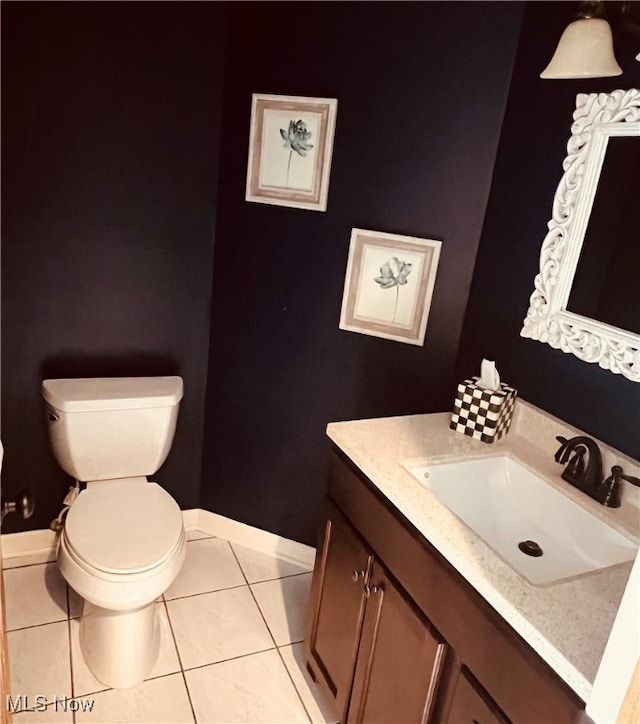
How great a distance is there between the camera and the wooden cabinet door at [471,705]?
3.35ft

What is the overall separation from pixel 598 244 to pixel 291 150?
104 cm

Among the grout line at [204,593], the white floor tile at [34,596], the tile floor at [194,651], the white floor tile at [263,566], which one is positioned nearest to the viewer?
the tile floor at [194,651]

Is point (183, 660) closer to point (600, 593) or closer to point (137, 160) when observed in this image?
point (600, 593)

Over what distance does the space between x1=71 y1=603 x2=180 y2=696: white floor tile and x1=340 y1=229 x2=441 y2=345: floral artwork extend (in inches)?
48.6

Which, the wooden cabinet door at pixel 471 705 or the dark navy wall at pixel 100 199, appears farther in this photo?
the dark navy wall at pixel 100 199

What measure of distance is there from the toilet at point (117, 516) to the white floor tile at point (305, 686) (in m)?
0.44

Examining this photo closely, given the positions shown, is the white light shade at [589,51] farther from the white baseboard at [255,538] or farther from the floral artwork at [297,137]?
the white baseboard at [255,538]

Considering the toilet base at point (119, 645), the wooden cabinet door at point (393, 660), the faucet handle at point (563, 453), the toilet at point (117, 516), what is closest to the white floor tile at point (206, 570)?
the toilet at point (117, 516)

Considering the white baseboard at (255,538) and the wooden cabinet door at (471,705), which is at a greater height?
the wooden cabinet door at (471,705)

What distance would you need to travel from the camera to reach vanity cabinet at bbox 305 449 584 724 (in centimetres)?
98

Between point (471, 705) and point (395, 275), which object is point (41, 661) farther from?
point (395, 275)

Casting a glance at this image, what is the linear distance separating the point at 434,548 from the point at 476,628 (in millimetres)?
167

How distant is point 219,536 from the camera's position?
253 cm

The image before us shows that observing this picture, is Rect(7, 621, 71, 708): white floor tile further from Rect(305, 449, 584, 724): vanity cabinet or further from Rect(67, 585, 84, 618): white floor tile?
Rect(305, 449, 584, 724): vanity cabinet
